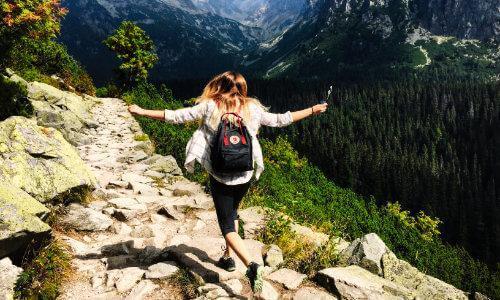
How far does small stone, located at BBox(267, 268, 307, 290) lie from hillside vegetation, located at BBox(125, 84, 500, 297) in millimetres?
3146

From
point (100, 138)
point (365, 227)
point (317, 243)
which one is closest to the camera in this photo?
point (317, 243)

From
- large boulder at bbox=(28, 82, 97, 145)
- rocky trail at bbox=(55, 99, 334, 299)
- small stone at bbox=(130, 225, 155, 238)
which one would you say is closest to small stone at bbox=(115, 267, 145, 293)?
rocky trail at bbox=(55, 99, 334, 299)

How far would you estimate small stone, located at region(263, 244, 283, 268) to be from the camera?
21.2 ft

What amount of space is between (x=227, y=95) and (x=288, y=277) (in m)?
3.01

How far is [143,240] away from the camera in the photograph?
745 cm

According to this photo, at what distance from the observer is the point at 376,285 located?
5855mm

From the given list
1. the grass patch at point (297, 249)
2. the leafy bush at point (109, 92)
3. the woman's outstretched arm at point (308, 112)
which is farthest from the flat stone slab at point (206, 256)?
the leafy bush at point (109, 92)

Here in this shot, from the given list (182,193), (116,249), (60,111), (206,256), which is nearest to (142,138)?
(60,111)

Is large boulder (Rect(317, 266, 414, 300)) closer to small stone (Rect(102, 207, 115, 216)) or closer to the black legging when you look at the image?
the black legging

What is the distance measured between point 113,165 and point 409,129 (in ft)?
558

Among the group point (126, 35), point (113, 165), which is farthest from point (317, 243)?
point (126, 35)

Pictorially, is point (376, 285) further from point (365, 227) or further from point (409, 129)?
point (409, 129)

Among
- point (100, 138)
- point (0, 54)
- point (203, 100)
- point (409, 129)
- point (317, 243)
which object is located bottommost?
point (409, 129)

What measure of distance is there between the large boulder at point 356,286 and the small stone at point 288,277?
338mm
